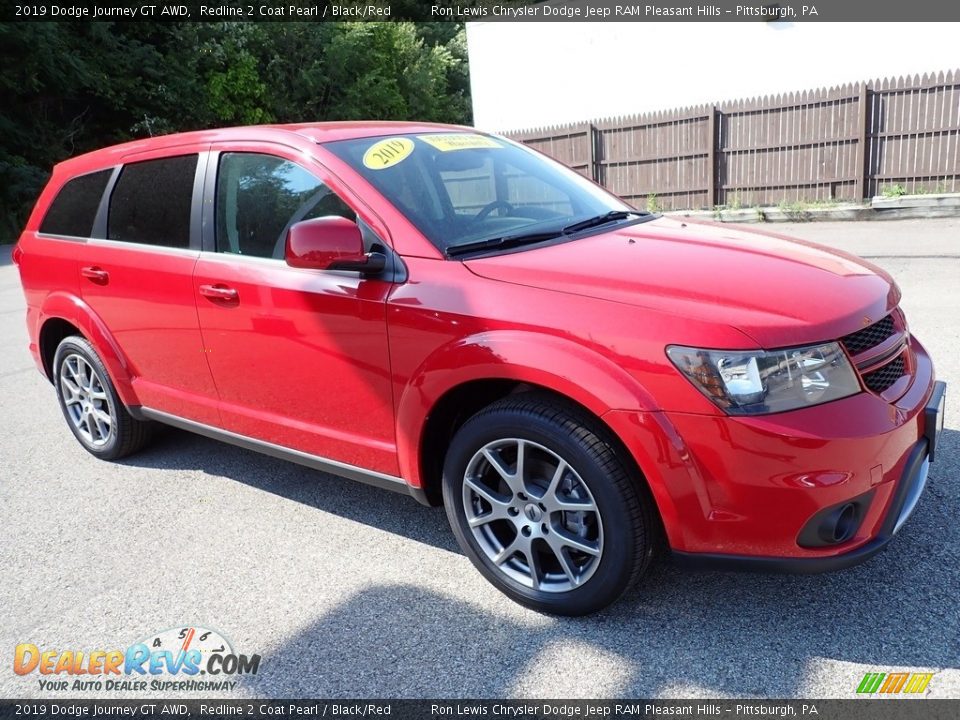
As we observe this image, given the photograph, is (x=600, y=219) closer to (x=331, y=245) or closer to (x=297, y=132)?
(x=331, y=245)

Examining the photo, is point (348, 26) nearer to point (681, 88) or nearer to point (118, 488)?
point (681, 88)

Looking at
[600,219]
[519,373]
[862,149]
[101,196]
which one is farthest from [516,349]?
[862,149]

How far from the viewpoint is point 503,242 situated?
3.12m

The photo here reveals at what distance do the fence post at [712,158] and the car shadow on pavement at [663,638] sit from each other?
12925 millimetres

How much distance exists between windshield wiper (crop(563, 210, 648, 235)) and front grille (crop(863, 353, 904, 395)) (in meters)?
1.31

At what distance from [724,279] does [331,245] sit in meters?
1.40

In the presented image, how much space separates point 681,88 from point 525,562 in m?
16.9

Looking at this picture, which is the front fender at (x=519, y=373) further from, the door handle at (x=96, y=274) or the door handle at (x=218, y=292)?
the door handle at (x=96, y=274)

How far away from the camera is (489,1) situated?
130ft

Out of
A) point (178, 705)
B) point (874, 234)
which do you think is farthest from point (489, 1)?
point (178, 705)

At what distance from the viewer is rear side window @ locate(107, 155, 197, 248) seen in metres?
3.81

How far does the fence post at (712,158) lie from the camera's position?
14883 millimetres

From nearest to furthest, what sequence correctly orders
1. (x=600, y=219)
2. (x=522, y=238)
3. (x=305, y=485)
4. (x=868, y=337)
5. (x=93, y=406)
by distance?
1. (x=868, y=337)
2. (x=522, y=238)
3. (x=600, y=219)
4. (x=305, y=485)
5. (x=93, y=406)

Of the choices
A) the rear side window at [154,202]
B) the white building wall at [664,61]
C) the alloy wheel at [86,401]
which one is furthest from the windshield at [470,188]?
the white building wall at [664,61]
